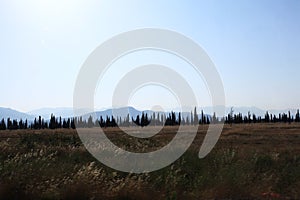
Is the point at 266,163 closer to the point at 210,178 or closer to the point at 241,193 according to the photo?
the point at 210,178

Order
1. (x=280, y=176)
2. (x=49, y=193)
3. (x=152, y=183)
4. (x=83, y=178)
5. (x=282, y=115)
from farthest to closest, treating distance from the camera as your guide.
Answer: (x=282, y=115) < (x=280, y=176) < (x=152, y=183) < (x=83, y=178) < (x=49, y=193)

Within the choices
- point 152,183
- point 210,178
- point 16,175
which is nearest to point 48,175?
point 16,175

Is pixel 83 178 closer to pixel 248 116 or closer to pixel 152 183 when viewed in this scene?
pixel 152 183

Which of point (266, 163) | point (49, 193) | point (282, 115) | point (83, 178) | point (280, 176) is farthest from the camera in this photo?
point (282, 115)

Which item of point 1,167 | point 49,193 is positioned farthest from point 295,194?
point 1,167

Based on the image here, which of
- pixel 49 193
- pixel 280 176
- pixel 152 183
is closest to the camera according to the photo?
pixel 49 193

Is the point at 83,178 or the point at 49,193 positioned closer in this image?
the point at 49,193

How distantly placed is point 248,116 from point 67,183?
110 meters

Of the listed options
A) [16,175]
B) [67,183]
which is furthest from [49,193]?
[16,175]

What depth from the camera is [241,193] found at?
9422mm

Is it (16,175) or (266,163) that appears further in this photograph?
(266,163)

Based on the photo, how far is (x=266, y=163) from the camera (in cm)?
1514

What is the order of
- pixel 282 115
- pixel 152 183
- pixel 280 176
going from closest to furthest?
pixel 152 183 < pixel 280 176 < pixel 282 115

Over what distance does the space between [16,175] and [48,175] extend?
0.86 metres
